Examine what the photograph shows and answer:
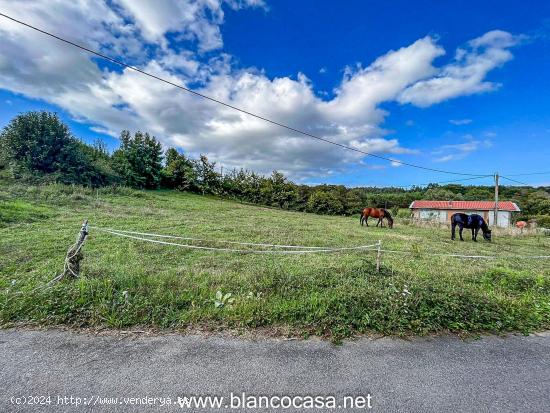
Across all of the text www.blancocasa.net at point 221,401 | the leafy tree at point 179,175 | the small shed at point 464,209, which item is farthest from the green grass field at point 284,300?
the small shed at point 464,209

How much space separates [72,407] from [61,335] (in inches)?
46.0

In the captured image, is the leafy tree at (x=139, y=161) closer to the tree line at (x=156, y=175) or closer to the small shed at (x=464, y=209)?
the tree line at (x=156, y=175)

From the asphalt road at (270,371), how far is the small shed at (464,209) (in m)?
37.3

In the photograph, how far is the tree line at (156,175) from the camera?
22188mm

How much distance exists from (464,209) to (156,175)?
4615 cm

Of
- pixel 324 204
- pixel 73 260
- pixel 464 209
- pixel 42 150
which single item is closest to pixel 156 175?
pixel 42 150

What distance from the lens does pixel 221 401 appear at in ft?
6.12

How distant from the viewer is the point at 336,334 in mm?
2730

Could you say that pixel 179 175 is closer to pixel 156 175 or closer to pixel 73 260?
pixel 156 175

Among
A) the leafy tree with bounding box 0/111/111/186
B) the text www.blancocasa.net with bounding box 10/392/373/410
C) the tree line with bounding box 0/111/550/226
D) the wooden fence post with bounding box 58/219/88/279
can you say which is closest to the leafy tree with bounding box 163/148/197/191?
the tree line with bounding box 0/111/550/226

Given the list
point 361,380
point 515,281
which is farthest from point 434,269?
point 361,380

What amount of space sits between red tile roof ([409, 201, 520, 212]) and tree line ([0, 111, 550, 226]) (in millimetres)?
2555

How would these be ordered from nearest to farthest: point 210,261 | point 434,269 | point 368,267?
point 368,267
point 434,269
point 210,261

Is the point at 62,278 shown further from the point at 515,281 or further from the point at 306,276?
the point at 515,281
